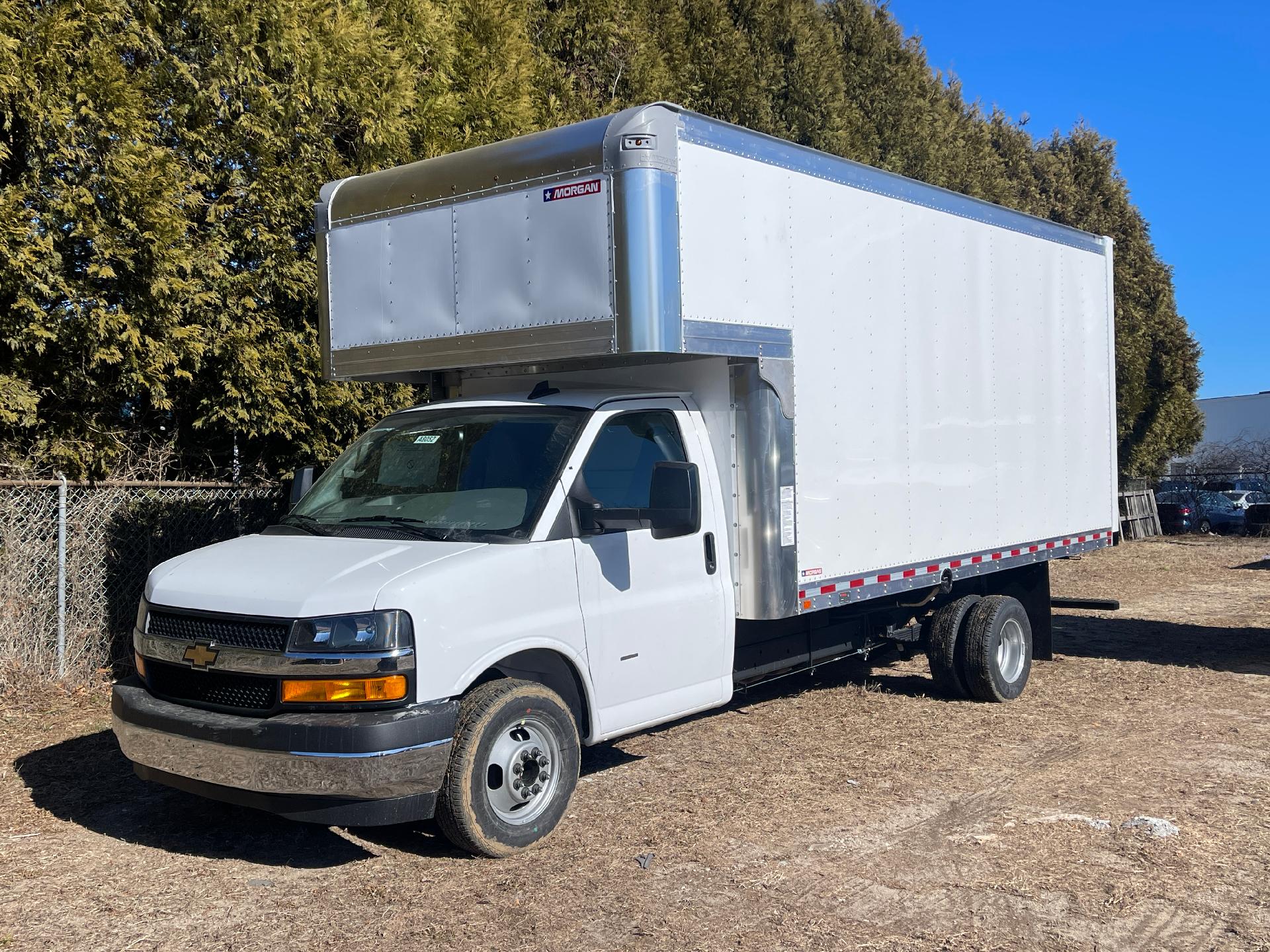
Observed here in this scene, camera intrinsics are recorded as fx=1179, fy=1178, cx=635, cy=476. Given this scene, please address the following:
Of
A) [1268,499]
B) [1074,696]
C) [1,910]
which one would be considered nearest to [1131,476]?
[1268,499]

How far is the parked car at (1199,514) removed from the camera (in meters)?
29.8

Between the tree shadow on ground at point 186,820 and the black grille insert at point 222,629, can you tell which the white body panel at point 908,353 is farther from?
the black grille insert at point 222,629

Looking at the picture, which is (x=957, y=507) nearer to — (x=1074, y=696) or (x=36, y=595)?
(x=1074, y=696)

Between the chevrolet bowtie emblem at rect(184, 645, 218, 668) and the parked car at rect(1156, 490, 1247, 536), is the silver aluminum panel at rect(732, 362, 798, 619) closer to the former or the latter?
the chevrolet bowtie emblem at rect(184, 645, 218, 668)

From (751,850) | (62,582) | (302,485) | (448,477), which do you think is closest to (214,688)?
(448,477)

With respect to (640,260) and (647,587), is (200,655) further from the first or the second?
(640,260)

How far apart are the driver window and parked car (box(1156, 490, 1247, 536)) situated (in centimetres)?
2670

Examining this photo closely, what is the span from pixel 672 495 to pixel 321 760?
202cm

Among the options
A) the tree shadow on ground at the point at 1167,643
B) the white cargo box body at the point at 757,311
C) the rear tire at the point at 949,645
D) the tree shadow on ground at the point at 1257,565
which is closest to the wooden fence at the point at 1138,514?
the tree shadow on ground at the point at 1257,565

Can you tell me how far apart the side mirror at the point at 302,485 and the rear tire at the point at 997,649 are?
4.98 m

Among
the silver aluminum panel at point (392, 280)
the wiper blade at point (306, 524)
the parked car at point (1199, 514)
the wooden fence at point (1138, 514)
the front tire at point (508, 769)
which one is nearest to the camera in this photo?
the front tire at point (508, 769)

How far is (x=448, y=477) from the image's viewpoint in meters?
6.03

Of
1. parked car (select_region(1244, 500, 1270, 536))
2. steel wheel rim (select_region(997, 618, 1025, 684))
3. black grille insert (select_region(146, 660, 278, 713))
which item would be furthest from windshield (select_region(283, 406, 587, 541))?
parked car (select_region(1244, 500, 1270, 536))

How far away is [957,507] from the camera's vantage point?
8328mm
